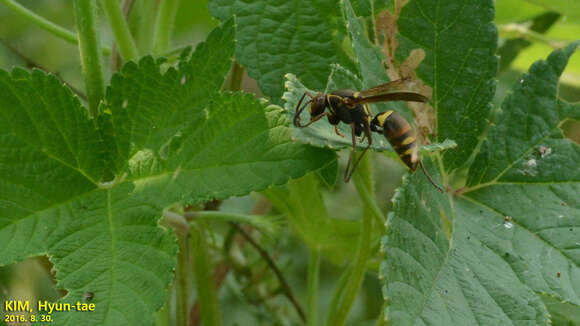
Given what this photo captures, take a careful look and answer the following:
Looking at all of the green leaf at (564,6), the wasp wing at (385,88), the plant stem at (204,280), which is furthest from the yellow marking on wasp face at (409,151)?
the green leaf at (564,6)

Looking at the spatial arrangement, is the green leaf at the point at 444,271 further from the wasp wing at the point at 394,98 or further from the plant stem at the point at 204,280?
the plant stem at the point at 204,280

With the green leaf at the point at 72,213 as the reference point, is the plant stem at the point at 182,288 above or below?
below

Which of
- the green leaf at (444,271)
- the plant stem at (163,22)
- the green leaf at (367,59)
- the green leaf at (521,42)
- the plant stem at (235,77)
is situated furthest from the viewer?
the green leaf at (521,42)

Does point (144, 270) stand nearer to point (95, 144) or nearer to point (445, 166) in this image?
point (95, 144)

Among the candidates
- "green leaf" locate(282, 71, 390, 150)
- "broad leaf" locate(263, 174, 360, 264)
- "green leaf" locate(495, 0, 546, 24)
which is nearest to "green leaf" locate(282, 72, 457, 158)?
"green leaf" locate(282, 71, 390, 150)

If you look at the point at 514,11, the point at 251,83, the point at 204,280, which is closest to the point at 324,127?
the point at 204,280

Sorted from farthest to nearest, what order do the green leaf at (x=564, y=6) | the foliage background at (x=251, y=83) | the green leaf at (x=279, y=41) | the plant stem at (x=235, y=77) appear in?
the foliage background at (x=251, y=83) < the green leaf at (x=564, y=6) < the plant stem at (x=235, y=77) < the green leaf at (x=279, y=41)

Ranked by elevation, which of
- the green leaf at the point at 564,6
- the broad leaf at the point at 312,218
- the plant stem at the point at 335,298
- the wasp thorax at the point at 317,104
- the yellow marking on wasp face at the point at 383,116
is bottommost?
the plant stem at the point at 335,298
